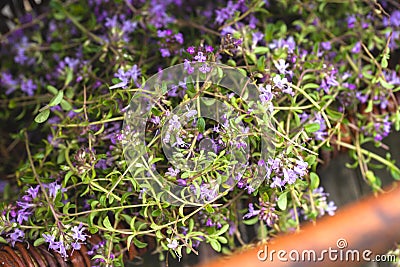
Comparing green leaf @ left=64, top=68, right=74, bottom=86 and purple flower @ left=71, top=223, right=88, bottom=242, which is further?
green leaf @ left=64, top=68, right=74, bottom=86

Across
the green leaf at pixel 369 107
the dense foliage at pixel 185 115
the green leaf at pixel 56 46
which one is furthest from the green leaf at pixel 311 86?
the green leaf at pixel 56 46

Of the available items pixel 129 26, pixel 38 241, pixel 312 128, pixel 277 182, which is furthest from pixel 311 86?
pixel 38 241

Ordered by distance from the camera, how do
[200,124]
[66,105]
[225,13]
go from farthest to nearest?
1. [225,13]
2. [66,105]
3. [200,124]

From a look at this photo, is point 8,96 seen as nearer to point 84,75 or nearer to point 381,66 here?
point 84,75

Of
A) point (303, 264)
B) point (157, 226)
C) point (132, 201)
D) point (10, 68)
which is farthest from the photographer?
point (10, 68)

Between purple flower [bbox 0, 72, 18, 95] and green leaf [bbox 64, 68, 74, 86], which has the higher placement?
purple flower [bbox 0, 72, 18, 95]

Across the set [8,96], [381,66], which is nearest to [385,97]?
[381,66]

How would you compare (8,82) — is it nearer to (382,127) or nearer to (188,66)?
(188,66)

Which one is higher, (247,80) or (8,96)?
(8,96)

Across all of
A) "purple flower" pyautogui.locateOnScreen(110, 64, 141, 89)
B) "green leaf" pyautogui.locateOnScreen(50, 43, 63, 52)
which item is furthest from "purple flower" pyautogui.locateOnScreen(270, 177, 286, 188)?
"green leaf" pyautogui.locateOnScreen(50, 43, 63, 52)

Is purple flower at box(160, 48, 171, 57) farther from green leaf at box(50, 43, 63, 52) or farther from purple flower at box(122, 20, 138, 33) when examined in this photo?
green leaf at box(50, 43, 63, 52)

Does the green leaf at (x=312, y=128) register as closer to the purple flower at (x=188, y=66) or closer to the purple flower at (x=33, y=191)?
the purple flower at (x=188, y=66)
